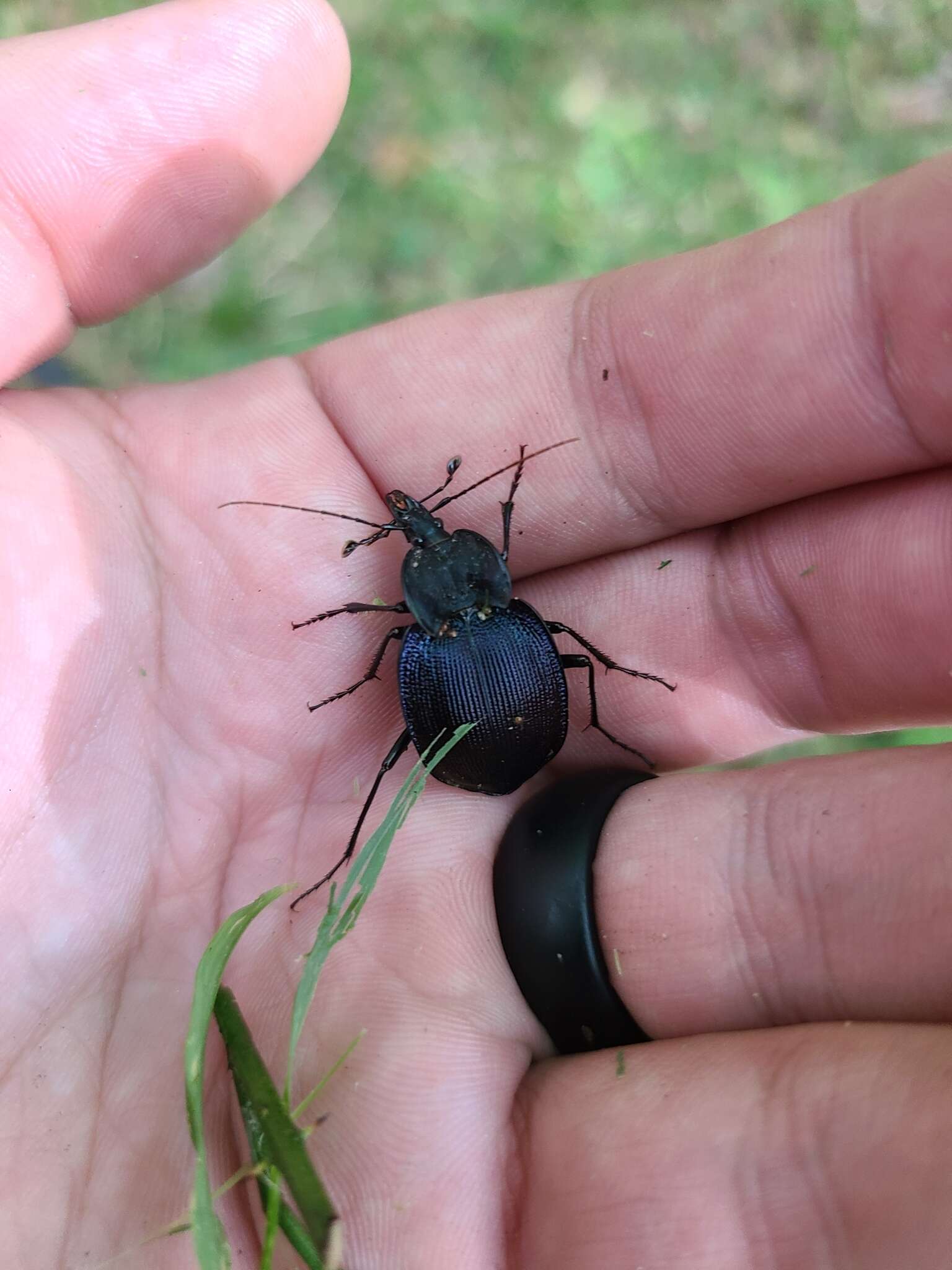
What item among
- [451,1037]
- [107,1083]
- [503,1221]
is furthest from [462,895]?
[107,1083]

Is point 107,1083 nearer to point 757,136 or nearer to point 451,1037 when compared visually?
point 451,1037

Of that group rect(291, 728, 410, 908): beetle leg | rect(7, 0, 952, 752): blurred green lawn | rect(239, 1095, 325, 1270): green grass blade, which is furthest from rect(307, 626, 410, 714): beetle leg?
rect(7, 0, 952, 752): blurred green lawn

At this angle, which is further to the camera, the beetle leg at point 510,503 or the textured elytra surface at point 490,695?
the beetle leg at point 510,503

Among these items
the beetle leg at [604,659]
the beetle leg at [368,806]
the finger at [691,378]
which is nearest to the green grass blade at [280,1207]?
the beetle leg at [368,806]

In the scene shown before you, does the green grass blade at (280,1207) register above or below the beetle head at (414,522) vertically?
below

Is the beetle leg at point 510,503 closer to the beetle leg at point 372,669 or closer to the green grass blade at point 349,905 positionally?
the beetle leg at point 372,669

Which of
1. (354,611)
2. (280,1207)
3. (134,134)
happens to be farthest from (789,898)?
(134,134)

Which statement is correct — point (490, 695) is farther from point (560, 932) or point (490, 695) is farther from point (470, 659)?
point (560, 932)
